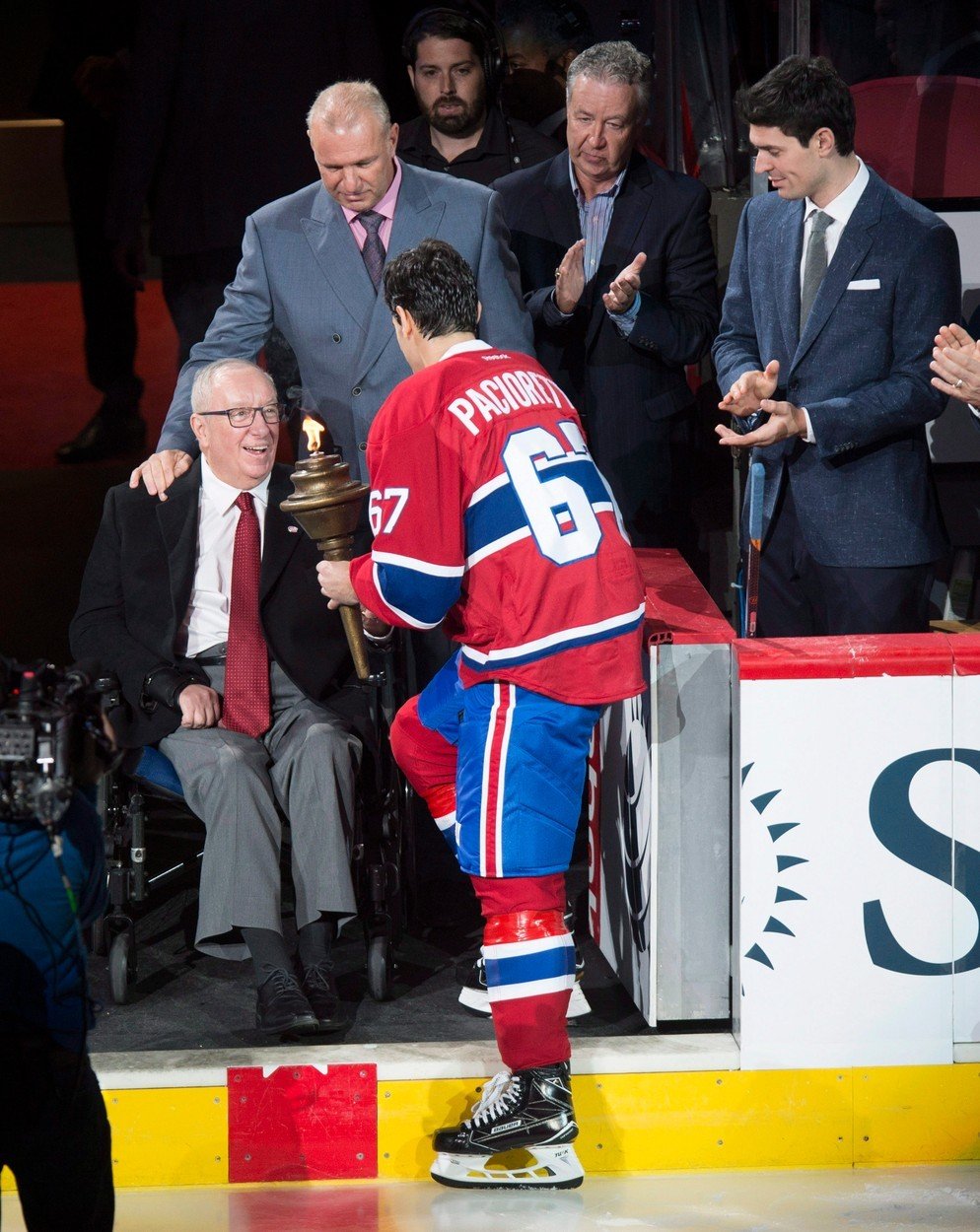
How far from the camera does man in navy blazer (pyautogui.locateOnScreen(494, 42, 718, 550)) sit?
15.1ft

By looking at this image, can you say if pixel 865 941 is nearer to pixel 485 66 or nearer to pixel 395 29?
pixel 485 66

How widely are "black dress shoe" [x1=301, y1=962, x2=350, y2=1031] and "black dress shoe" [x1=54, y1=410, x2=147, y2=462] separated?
3.56 metres

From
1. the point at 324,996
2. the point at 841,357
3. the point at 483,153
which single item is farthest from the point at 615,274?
the point at 324,996

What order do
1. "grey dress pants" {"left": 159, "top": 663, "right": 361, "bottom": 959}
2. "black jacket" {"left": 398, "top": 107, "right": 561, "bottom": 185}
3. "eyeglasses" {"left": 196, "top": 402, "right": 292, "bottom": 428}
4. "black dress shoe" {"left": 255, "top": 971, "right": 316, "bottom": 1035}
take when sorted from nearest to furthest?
"black dress shoe" {"left": 255, "top": 971, "right": 316, "bottom": 1035} < "grey dress pants" {"left": 159, "top": 663, "right": 361, "bottom": 959} < "eyeglasses" {"left": 196, "top": 402, "right": 292, "bottom": 428} < "black jacket" {"left": 398, "top": 107, "right": 561, "bottom": 185}

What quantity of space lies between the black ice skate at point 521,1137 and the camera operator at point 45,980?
3.28 ft

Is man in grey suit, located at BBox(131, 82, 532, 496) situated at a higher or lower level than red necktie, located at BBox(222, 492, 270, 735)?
higher

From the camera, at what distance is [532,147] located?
5.07m

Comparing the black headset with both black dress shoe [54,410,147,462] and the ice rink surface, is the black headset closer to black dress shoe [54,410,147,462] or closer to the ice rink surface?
black dress shoe [54,410,147,462]

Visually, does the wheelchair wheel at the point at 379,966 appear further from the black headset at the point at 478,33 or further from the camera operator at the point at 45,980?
the black headset at the point at 478,33

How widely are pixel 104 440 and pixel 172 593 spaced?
300 cm

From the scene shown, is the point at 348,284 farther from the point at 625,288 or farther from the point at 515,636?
the point at 515,636

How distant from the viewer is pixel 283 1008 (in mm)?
3652

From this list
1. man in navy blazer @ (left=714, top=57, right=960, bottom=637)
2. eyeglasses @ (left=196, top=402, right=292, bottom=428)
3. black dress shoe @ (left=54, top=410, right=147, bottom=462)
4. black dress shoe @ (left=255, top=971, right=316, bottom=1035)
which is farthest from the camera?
black dress shoe @ (left=54, top=410, right=147, bottom=462)

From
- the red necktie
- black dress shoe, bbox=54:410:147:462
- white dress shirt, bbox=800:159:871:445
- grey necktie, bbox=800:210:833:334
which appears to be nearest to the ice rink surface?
the red necktie
